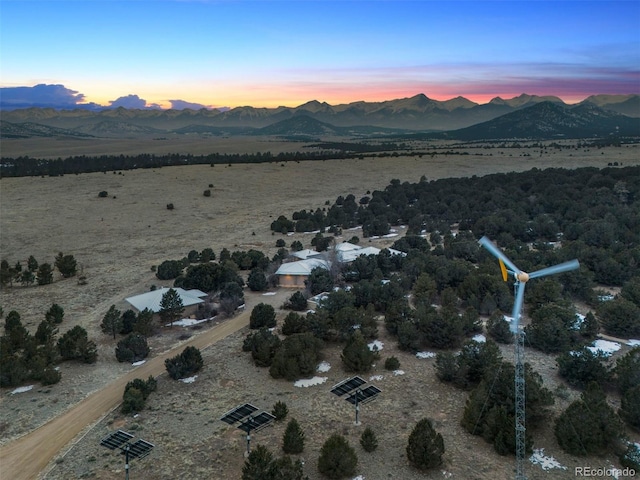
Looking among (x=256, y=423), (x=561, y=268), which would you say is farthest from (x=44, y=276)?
(x=561, y=268)

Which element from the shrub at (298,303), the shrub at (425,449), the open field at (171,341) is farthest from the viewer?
the shrub at (298,303)

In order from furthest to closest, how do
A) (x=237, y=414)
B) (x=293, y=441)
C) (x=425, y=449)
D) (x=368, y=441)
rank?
(x=237, y=414) < (x=368, y=441) < (x=293, y=441) < (x=425, y=449)

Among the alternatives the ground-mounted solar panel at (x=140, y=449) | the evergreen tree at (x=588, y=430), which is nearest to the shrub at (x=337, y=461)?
the ground-mounted solar panel at (x=140, y=449)

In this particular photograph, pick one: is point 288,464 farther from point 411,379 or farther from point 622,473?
point 622,473

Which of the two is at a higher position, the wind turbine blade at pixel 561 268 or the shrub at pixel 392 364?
the wind turbine blade at pixel 561 268

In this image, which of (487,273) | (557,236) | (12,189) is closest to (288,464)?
(487,273)

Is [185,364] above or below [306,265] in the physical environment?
below

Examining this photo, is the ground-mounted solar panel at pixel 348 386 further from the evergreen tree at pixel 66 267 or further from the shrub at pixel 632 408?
the evergreen tree at pixel 66 267

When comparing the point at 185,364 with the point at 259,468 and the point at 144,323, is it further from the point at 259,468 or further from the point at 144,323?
the point at 259,468
